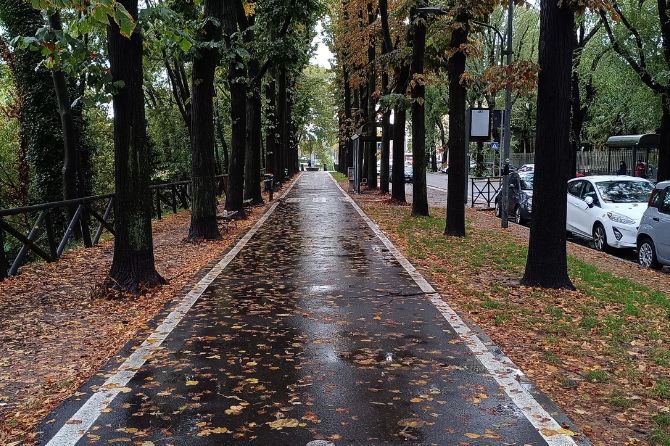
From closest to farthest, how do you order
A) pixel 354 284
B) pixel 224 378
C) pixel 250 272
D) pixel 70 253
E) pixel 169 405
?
pixel 169 405 < pixel 224 378 < pixel 354 284 < pixel 250 272 < pixel 70 253

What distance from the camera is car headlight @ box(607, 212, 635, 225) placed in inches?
547

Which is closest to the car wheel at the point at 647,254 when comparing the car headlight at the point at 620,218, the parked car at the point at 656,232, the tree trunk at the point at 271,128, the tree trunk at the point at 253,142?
the parked car at the point at 656,232

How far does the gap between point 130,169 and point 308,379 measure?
4.74 metres

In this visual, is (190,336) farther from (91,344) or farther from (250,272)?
(250,272)

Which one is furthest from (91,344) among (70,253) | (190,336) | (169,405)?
(70,253)

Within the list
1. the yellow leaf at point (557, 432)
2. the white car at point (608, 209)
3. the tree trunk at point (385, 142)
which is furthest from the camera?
the tree trunk at point (385, 142)

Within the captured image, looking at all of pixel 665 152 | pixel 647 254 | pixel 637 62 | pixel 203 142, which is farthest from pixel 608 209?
pixel 637 62

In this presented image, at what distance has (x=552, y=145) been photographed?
9078 millimetres

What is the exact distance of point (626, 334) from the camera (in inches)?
273

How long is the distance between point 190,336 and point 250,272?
386 cm

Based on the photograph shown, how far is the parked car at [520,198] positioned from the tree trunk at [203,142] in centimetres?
1039

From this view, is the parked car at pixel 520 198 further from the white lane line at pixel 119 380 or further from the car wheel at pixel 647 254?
the white lane line at pixel 119 380

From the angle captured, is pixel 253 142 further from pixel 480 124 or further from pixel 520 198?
pixel 520 198

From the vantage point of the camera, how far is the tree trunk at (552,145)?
8.97m
